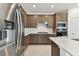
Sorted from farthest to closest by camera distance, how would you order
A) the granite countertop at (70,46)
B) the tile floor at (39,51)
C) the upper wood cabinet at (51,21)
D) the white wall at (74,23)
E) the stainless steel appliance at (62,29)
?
1. the upper wood cabinet at (51,21)
2. the stainless steel appliance at (62,29)
3. the white wall at (74,23)
4. the tile floor at (39,51)
5. the granite countertop at (70,46)

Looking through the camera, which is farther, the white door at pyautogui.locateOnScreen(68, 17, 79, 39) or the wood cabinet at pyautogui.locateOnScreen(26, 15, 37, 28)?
the wood cabinet at pyautogui.locateOnScreen(26, 15, 37, 28)

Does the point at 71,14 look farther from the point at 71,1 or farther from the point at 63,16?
the point at 71,1

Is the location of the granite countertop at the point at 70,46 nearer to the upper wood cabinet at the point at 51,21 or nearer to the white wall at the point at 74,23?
the white wall at the point at 74,23

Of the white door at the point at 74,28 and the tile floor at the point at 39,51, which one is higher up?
the white door at the point at 74,28

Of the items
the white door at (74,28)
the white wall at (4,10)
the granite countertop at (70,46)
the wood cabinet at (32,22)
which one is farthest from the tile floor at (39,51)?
the white wall at (4,10)

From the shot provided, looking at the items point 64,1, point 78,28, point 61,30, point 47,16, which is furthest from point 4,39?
point 47,16

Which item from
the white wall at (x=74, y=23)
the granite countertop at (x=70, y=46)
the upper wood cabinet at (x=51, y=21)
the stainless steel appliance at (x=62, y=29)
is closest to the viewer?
the granite countertop at (x=70, y=46)

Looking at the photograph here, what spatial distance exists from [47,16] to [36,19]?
68cm

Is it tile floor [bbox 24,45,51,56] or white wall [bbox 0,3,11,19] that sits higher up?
white wall [bbox 0,3,11,19]

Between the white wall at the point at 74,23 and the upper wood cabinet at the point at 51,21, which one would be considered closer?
the white wall at the point at 74,23

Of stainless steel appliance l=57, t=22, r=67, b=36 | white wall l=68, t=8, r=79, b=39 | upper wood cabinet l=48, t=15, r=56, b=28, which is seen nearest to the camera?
white wall l=68, t=8, r=79, b=39

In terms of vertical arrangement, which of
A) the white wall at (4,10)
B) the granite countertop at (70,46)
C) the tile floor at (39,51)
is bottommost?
the tile floor at (39,51)

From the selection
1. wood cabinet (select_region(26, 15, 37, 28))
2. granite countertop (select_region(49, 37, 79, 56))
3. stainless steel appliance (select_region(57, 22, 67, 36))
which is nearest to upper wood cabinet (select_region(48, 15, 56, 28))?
stainless steel appliance (select_region(57, 22, 67, 36))

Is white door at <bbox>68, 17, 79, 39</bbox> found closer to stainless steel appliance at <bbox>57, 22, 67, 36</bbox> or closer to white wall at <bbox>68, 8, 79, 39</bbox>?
white wall at <bbox>68, 8, 79, 39</bbox>
